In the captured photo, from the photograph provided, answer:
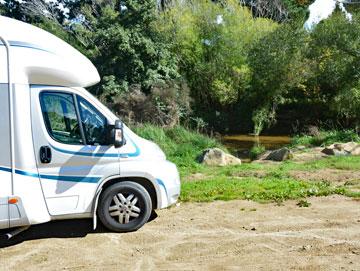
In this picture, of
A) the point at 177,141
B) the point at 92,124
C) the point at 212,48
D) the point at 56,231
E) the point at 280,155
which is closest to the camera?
the point at 92,124

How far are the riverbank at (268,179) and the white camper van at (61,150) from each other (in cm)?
226

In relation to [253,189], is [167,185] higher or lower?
higher

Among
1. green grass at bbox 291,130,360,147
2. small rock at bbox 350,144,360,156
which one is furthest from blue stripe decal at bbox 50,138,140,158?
green grass at bbox 291,130,360,147

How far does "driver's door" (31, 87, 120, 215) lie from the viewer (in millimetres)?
6641

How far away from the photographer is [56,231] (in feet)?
24.1

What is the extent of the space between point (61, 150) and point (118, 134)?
818 mm

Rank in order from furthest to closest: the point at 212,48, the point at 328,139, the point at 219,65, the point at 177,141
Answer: the point at 212,48
the point at 219,65
the point at 328,139
the point at 177,141

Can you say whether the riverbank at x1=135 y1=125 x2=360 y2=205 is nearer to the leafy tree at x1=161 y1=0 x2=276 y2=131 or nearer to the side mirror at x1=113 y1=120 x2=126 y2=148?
the side mirror at x1=113 y1=120 x2=126 y2=148

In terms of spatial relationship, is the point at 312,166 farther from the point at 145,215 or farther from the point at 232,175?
the point at 145,215

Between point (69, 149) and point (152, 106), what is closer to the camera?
point (69, 149)

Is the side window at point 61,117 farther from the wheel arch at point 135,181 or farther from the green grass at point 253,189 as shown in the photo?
the green grass at point 253,189

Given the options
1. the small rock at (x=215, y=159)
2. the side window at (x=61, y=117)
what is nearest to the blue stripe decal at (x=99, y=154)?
the side window at (x=61, y=117)

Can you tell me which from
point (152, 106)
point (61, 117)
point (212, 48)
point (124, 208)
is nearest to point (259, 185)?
point (124, 208)

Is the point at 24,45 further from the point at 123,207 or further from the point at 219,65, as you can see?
the point at 219,65
